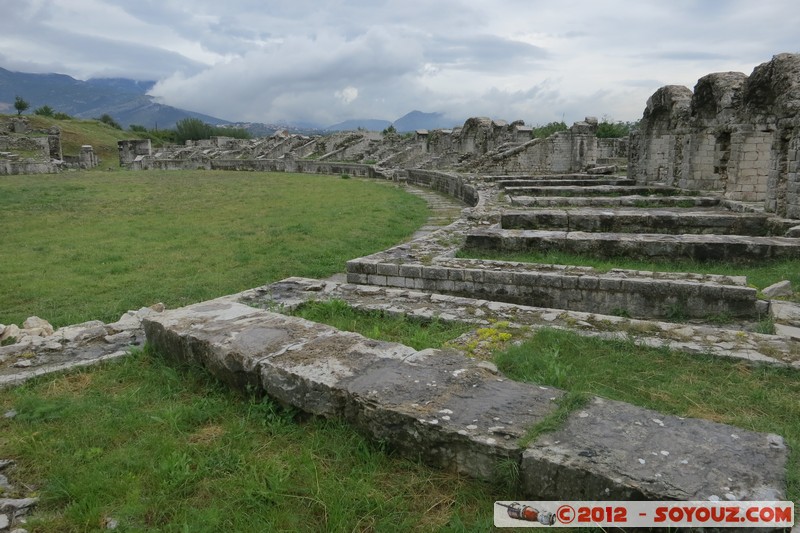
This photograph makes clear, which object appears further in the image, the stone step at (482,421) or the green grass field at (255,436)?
the green grass field at (255,436)

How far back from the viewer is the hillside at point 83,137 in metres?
46.5

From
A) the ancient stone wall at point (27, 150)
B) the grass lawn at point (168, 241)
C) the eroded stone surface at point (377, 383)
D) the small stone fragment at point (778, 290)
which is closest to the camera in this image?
the eroded stone surface at point (377, 383)

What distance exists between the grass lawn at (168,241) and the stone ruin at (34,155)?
1220 cm

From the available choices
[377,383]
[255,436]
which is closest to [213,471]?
[255,436]

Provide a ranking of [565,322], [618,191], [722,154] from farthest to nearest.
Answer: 1. [618,191]
2. [722,154]
3. [565,322]

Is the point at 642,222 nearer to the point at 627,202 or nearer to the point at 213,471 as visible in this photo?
the point at 627,202

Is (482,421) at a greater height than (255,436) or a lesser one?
greater

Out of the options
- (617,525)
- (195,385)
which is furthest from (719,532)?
(195,385)

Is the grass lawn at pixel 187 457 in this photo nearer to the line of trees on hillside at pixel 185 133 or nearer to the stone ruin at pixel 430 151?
the stone ruin at pixel 430 151

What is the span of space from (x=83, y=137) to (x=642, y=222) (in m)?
54.8

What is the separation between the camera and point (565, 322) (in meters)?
4.96

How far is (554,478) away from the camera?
238 centimetres

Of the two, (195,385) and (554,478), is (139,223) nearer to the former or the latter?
(195,385)

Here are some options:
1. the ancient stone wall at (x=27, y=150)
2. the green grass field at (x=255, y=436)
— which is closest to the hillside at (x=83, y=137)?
the ancient stone wall at (x=27, y=150)
